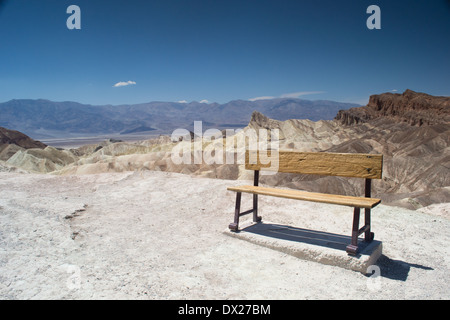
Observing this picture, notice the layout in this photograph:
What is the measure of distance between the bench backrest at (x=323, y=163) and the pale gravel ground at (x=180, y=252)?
1.30 m

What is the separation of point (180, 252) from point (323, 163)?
2490 millimetres

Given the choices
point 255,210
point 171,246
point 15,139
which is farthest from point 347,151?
point 15,139

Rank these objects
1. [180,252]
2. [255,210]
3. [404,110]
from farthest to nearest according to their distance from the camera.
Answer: [404,110]
[255,210]
[180,252]

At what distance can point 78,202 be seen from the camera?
24.0 ft

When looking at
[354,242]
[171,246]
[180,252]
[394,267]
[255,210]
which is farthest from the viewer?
[255,210]

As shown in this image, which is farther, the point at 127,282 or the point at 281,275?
the point at 281,275

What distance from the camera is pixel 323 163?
17.2ft

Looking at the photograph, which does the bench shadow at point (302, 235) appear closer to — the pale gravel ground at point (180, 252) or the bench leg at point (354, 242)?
the bench leg at point (354, 242)

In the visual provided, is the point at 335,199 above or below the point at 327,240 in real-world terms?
above

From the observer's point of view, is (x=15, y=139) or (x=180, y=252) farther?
(x=15, y=139)

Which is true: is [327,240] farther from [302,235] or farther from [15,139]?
[15,139]

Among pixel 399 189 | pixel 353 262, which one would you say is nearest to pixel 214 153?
pixel 399 189
